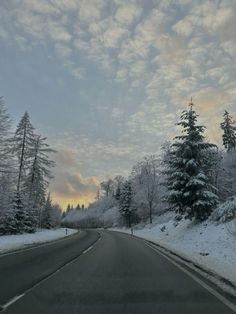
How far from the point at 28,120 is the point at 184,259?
4380 centimetres

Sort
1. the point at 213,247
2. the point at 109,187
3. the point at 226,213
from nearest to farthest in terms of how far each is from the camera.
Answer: the point at 213,247 < the point at 226,213 < the point at 109,187

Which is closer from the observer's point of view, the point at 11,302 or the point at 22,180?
the point at 11,302

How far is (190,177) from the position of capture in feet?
102

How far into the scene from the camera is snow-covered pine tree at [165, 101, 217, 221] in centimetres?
3045

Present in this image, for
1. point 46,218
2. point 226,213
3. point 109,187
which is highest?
point 109,187

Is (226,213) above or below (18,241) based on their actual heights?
above

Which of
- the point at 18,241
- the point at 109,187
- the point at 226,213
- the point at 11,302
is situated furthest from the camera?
the point at 109,187

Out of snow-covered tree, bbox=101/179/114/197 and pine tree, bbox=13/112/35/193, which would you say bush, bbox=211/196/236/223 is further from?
snow-covered tree, bbox=101/179/114/197

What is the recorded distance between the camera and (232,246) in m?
18.7

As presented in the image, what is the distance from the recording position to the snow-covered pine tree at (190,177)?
30.5m

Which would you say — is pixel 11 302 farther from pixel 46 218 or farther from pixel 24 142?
pixel 46 218

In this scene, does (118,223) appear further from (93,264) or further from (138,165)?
(93,264)

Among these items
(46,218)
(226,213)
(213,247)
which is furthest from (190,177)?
(46,218)

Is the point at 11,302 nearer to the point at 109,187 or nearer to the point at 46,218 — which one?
the point at 46,218
